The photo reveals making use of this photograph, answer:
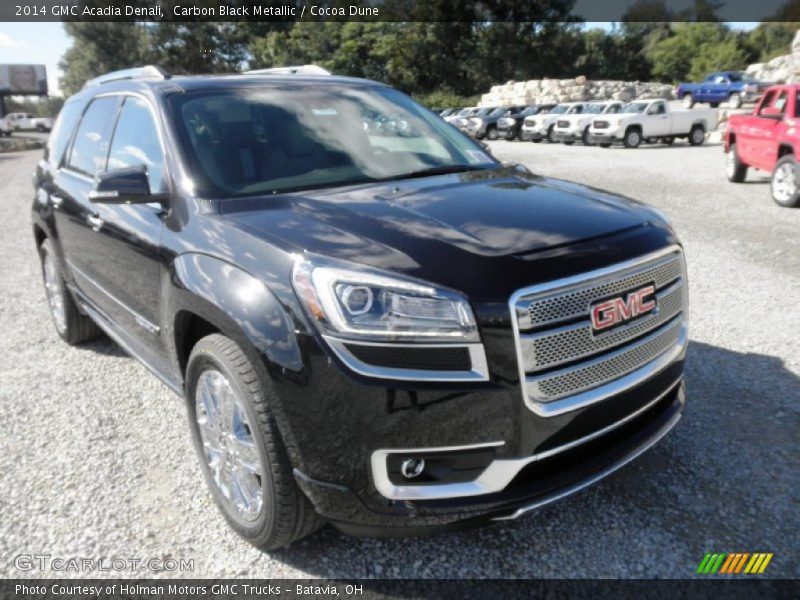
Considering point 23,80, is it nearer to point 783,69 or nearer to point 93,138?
point 783,69

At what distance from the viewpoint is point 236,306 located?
2.40 metres

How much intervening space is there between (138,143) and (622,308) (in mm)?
2560

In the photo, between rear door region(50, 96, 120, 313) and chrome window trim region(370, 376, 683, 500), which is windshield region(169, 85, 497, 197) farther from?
chrome window trim region(370, 376, 683, 500)

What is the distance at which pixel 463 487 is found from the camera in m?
2.24

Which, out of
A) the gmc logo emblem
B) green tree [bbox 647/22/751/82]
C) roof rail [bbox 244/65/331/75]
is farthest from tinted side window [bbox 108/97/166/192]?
green tree [bbox 647/22/751/82]

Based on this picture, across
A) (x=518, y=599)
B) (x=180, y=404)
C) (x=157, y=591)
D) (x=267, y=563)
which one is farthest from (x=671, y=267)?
(x=180, y=404)

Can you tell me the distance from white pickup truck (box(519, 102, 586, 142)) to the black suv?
26.0 m

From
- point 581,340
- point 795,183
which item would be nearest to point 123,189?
point 581,340

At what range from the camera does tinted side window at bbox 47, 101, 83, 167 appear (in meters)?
4.68

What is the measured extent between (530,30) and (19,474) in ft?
215

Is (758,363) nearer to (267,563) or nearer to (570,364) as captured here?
(570,364)

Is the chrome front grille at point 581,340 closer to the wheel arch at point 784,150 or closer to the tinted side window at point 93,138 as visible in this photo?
the tinted side window at point 93,138

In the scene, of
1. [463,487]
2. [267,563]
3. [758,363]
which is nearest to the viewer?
[463,487]

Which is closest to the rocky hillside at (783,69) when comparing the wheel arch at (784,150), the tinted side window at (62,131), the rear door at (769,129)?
the rear door at (769,129)
